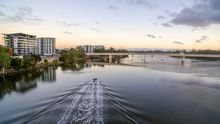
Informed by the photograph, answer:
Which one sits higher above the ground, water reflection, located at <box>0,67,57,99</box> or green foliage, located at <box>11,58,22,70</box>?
green foliage, located at <box>11,58,22,70</box>

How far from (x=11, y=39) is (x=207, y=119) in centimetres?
6246

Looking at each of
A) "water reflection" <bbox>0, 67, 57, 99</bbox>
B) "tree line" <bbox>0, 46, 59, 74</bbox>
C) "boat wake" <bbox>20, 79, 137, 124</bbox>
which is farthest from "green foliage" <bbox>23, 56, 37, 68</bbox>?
"boat wake" <bbox>20, 79, 137, 124</bbox>

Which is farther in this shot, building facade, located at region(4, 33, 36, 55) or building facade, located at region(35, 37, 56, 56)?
building facade, located at region(35, 37, 56, 56)

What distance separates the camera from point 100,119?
27.8 feet

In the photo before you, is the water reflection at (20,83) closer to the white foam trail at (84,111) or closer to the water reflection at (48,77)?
the water reflection at (48,77)

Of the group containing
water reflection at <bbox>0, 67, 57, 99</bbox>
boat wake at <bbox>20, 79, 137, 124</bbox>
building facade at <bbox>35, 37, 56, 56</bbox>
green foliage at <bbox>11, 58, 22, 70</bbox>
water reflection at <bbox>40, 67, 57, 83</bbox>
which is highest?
building facade at <bbox>35, 37, 56, 56</bbox>

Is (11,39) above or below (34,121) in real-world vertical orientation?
above

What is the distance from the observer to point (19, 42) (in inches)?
2464

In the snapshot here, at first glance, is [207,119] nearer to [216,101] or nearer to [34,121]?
[216,101]

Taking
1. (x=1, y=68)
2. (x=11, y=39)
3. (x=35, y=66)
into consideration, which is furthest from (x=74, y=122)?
(x=11, y=39)

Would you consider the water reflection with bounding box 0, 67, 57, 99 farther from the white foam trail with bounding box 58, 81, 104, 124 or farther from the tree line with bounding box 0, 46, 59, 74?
the white foam trail with bounding box 58, 81, 104, 124

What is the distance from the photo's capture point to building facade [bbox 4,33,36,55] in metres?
61.2

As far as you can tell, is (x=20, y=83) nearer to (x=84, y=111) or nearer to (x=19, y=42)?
(x=84, y=111)

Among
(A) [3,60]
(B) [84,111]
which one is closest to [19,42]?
(A) [3,60]
